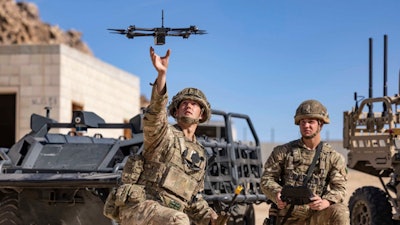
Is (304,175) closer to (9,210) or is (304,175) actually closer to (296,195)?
(296,195)

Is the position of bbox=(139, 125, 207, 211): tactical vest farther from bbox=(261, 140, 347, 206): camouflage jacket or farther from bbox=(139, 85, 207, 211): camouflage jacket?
bbox=(261, 140, 347, 206): camouflage jacket

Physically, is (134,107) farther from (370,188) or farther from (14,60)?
(370,188)

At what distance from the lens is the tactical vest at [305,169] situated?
6.23 m

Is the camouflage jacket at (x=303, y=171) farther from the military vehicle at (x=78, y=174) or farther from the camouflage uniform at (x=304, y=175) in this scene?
the military vehicle at (x=78, y=174)

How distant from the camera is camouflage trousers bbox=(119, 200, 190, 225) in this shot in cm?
515

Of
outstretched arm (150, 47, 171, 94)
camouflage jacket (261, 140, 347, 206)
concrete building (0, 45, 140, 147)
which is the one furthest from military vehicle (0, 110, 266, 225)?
concrete building (0, 45, 140, 147)

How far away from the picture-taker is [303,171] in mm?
6273

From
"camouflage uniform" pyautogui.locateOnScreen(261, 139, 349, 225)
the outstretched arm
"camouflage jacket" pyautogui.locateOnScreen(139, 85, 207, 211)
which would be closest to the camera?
the outstretched arm

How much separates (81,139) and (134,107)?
1730 centimetres

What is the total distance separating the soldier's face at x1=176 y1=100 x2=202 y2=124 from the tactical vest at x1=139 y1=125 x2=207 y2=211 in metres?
0.13

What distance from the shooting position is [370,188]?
10.7 metres

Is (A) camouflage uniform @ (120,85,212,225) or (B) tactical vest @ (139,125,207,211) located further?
(B) tactical vest @ (139,125,207,211)

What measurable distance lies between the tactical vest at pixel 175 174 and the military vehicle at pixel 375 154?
5.11 meters

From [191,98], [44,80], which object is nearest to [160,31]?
[191,98]
